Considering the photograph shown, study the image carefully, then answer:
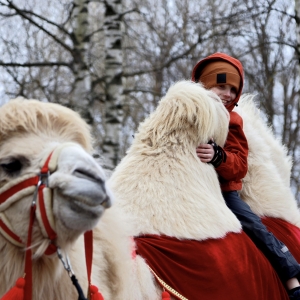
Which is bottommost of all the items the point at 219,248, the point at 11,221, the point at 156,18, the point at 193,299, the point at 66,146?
the point at 193,299

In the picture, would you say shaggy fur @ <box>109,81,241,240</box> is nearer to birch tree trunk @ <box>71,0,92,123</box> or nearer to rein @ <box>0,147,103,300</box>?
rein @ <box>0,147,103,300</box>

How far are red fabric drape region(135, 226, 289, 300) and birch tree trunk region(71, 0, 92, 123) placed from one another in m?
4.66

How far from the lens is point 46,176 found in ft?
6.79

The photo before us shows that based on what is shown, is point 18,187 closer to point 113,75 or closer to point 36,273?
point 36,273

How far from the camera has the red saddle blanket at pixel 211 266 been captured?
9.07ft

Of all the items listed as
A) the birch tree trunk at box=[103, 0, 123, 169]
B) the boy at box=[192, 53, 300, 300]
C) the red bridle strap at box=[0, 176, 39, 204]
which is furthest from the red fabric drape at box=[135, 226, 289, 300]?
the birch tree trunk at box=[103, 0, 123, 169]

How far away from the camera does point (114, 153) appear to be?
7.88m

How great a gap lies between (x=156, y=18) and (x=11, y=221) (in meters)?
14.5

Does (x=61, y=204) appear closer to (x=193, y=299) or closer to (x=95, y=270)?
(x=95, y=270)

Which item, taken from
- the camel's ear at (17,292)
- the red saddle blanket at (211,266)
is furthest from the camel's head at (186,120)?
the camel's ear at (17,292)

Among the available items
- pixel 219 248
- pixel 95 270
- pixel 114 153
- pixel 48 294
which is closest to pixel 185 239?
pixel 219 248

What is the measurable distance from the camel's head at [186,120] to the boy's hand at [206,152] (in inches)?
1.6

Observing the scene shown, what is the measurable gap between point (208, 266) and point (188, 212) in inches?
13.7

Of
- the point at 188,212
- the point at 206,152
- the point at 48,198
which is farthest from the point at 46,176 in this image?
the point at 206,152
